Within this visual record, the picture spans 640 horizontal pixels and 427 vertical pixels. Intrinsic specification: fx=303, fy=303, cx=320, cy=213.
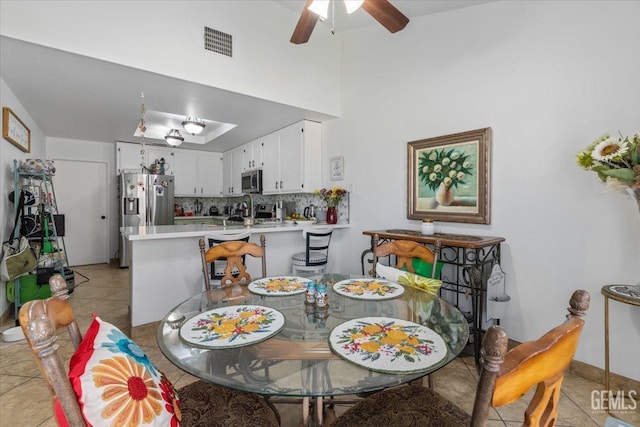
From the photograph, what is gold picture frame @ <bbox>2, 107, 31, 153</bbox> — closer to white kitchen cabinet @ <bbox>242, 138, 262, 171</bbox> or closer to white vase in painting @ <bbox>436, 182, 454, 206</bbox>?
white kitchen cabinet @ <bbox>242, 138, 262, 171</bbox>

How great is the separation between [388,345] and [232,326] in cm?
60

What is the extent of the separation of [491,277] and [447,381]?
0.81 metres

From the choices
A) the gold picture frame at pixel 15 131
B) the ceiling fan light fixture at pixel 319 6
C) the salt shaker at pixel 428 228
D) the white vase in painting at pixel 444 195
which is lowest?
the salt shaker at pixel 428 228

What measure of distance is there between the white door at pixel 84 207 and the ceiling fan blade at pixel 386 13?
6055mm

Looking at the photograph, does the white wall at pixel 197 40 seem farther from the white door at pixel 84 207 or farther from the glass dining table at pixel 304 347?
the white door at pixel 84 207

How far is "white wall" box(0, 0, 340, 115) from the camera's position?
85.9 inches

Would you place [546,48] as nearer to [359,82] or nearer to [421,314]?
[359,82]

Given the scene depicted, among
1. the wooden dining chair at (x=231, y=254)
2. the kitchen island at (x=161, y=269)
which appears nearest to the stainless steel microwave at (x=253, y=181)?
the kitchen island at (x=161, y=269)

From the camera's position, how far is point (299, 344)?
42.6 inches

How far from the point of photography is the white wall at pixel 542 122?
75.9 inches

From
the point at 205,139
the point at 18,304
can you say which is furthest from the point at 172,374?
the point at 205,139

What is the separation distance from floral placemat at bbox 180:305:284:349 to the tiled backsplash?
2630mm

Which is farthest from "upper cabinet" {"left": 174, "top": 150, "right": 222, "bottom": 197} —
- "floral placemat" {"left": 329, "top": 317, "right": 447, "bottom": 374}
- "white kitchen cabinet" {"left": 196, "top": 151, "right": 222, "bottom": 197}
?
"floral placemat" {"left": 329, "top": 317, "right": 447, "bottom": 374}

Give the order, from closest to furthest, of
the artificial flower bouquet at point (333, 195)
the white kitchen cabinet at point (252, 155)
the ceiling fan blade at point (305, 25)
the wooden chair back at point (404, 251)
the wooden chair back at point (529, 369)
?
the wooden chair back at point (529, 369)
the ceiling fan blade at point (305, 25)
the wooden chair back at point (404, 251)
the artificial flower bouquet at point (333, 195)
the white kitchen cabinet at point (252, 155)
